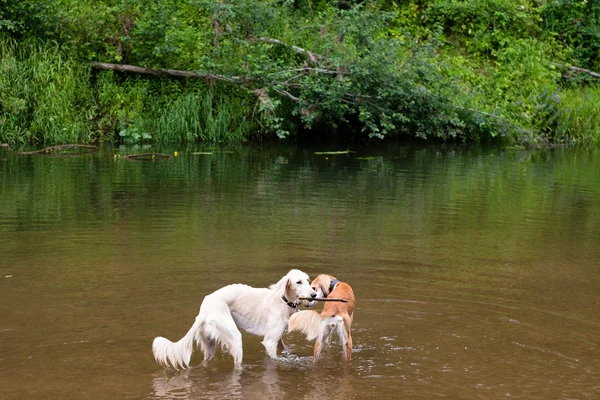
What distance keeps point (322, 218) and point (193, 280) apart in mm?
3884

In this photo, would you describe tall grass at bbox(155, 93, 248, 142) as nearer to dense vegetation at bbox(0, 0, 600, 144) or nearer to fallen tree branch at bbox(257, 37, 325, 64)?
dense vegetation at bbox(0, 0, 600, 144)

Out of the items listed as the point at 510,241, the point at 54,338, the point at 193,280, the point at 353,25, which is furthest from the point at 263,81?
the point at 54,338

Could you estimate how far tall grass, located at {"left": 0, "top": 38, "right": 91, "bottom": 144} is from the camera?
21.1 metres

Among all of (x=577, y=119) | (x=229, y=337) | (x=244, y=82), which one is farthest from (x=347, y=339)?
(x=577, y=119)

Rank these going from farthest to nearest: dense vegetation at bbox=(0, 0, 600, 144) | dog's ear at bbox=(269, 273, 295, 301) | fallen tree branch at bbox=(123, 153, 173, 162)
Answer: dense vegetation at bbox=(0, 0, 600, 144)
fallen tree branch at bbox=(123, 153, 173, 162)
dog's ear at bbox=(269, 273, 295, 301)

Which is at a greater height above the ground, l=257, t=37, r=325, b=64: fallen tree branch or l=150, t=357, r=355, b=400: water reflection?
l=257, t=37, r=325, b=64: fallen tree branch

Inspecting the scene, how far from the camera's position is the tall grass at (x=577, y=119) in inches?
1023

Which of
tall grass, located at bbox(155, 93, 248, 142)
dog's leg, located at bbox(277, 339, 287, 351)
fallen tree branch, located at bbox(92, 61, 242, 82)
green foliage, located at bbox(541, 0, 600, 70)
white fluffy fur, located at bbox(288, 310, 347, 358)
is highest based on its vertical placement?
green foliage, located at bbox(541, 0, 600, 70)

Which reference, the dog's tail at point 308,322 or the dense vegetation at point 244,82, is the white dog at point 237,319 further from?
the dense vegetation at point 244,82

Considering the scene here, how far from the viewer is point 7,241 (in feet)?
34.6

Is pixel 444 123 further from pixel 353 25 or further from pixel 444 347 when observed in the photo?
pixel 444 347

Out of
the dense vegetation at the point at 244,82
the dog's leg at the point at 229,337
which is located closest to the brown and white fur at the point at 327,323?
the dog's leg at the point at 229,337

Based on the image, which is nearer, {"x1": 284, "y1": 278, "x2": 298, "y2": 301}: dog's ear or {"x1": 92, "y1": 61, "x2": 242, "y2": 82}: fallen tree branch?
{"x1": 284, "y1": 278, "x2": 298, "y2": 301}: dog's ear

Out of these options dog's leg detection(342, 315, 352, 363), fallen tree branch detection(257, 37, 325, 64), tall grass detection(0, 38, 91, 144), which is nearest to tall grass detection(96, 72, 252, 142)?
tall grass detection(0, 38, 91, 144)
